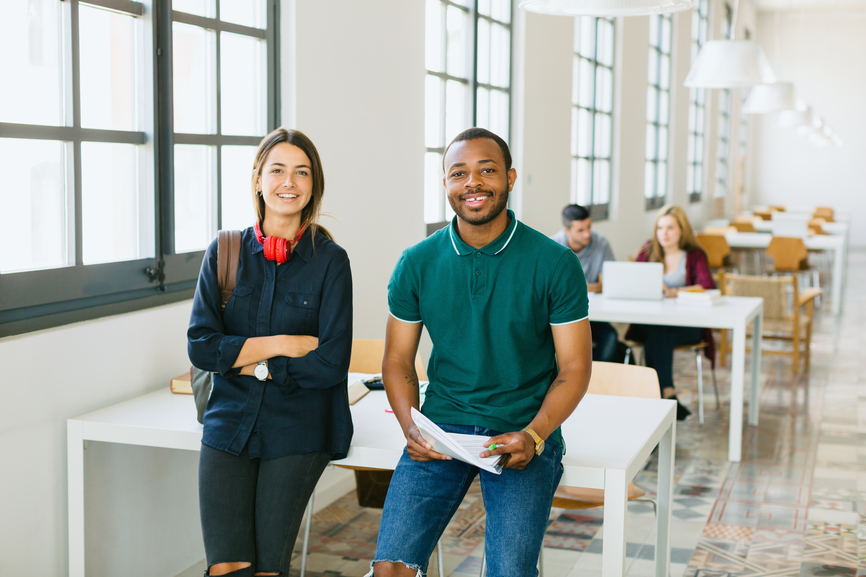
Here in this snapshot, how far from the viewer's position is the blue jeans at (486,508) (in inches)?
78.7

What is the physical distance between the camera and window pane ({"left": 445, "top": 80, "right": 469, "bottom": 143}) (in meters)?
5.25

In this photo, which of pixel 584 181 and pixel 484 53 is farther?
pixel 584 181

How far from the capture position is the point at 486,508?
210cm

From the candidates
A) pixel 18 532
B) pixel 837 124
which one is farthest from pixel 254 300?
pixel 837 124

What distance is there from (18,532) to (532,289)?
62.3 inches

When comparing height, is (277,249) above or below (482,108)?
below

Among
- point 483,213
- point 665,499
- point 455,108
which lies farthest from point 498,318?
point 455,108

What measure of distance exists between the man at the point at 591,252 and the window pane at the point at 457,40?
108 cm

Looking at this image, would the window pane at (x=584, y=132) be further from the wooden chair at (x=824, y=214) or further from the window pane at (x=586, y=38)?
the wooden chair at (x=824, y=214)

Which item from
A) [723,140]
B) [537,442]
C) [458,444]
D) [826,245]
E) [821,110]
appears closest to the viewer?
[458,444]

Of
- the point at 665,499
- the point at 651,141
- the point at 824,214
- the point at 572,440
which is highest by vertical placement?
the point at 651,141

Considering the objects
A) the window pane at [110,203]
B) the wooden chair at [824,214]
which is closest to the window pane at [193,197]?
the window pane at [110,203]

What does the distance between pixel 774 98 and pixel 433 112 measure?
3093 millimetres

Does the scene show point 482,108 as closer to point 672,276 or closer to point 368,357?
point 672,276
